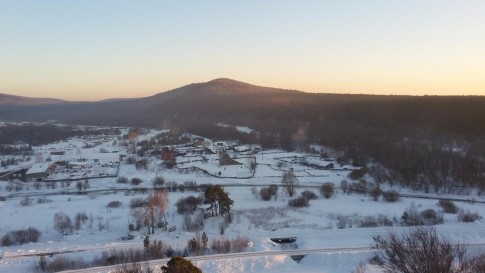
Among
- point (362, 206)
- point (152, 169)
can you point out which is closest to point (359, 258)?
point (362, 206)

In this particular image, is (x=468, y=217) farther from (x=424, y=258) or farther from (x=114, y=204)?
(x=114, y=204)

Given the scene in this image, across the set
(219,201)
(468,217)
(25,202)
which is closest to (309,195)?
A: (219,201)

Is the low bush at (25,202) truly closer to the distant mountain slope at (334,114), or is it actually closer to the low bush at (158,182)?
the low bush at (158,182)

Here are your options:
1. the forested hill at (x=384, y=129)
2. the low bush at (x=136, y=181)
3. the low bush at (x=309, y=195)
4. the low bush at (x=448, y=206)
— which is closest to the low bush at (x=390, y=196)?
the low bush at (x=448, y=206)

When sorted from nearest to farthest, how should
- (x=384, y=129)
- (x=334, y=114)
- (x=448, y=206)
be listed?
(x=448, y=206) → (x=384, y=129) → (x=334, y=114)

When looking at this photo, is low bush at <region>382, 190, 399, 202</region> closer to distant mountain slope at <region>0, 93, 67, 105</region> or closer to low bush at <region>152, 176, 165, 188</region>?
low bush at <region>152, 176, 165, 188</region>

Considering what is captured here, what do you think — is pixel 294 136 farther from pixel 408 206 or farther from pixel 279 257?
pixel 279 257

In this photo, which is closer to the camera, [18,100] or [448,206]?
[448,206]

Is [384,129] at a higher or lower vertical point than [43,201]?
higher
